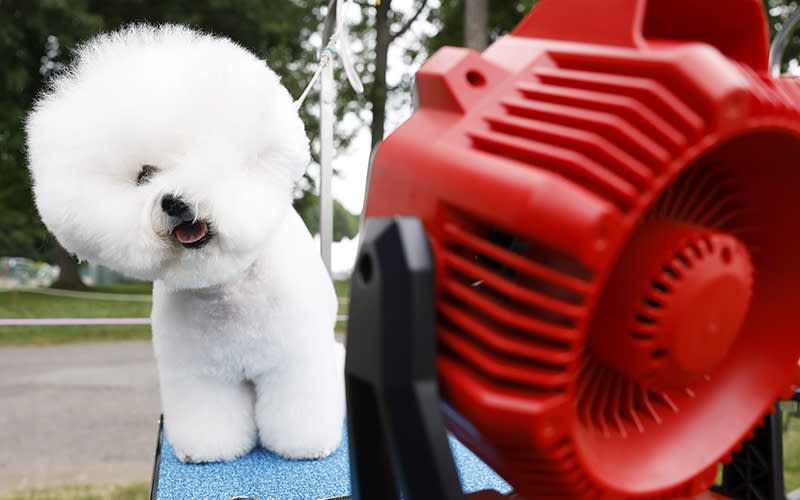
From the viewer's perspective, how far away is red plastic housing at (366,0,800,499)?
0.39 meters

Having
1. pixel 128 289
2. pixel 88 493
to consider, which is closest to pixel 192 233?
pixel 88 493

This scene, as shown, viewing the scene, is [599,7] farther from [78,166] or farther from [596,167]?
[78,166]

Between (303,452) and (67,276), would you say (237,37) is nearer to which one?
(67,276)

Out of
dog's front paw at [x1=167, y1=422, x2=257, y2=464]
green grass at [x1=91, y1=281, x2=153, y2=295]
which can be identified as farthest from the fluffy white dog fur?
Result: green grass at [x1=91, y1=281, x2=153, y2=295]

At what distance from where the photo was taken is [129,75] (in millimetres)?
904

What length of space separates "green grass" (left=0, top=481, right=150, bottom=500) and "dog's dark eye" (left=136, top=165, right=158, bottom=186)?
1.44m

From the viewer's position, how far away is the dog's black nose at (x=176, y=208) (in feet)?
2.85

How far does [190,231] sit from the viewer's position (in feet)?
3.01

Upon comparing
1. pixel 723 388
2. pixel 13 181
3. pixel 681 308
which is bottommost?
pixel 13 181

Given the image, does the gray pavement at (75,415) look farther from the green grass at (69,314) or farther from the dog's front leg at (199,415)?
the dog's front leg at (199,415)

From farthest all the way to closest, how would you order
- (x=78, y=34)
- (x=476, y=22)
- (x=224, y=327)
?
1. (x=78, y=34)
2. (x=476, y=22)
3. (x=224, y=327)

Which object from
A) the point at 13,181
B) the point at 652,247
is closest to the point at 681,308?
the point at 652,247

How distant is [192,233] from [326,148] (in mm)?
681

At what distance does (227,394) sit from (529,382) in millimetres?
945
